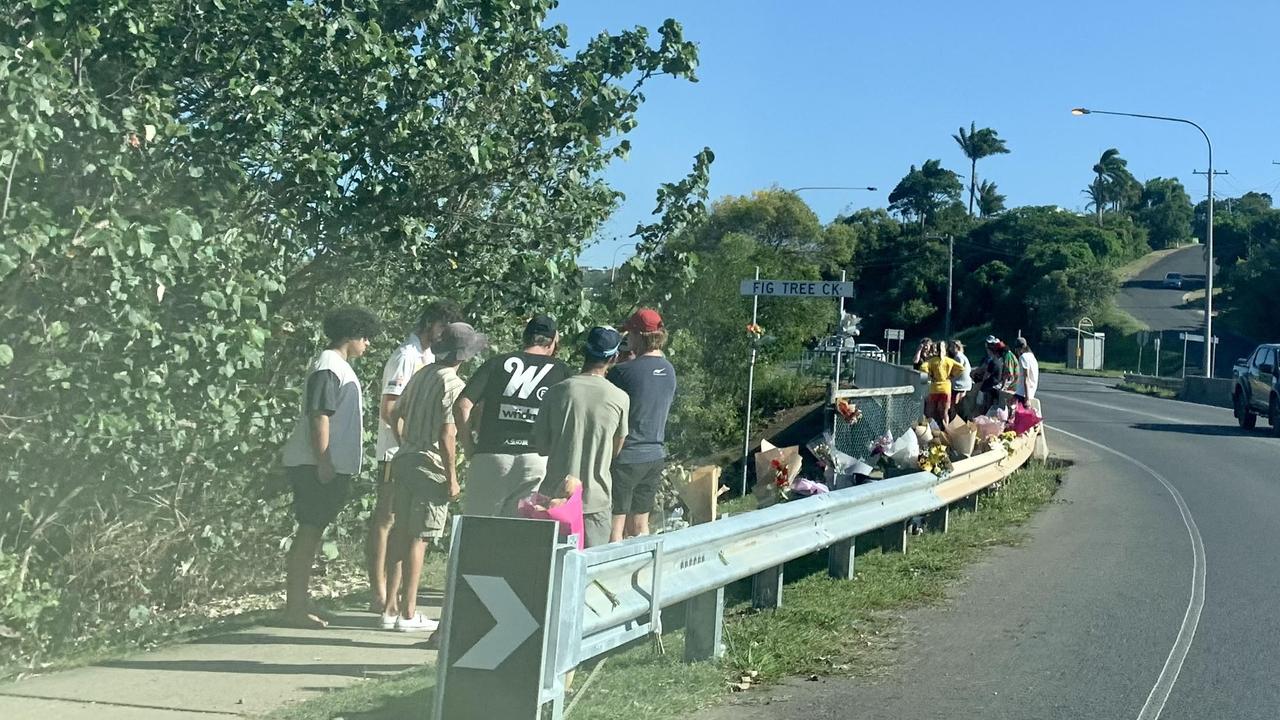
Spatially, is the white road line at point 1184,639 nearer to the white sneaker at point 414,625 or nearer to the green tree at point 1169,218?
the white sneaker at point 414,625

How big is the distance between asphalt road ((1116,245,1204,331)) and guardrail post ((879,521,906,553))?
227 feet

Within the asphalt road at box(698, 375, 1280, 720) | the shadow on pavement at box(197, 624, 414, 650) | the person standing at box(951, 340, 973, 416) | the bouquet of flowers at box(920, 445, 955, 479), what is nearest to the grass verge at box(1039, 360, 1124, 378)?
Result: the person standing at box(951, 340, 973, 416)

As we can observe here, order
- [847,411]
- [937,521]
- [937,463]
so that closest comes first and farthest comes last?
[937,463]
[937,521]
[847,411]

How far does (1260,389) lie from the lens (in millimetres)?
25516

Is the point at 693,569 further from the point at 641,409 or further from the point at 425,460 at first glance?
the point at 425,460

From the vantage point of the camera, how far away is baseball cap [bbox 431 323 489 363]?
24.0ft

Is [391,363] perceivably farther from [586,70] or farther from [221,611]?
[586,70]

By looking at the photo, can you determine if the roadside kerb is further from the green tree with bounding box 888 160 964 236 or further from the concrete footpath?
the green tree with bounding box 888 160 964 236

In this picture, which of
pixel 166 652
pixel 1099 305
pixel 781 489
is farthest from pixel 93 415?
pixel 1099 305

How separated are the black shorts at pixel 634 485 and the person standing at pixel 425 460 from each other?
0.91 meters

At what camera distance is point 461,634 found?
4.98 m

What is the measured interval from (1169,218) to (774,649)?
13185 cm

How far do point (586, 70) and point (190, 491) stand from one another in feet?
14.2

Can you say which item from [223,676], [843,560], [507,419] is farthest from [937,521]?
[223,676]
